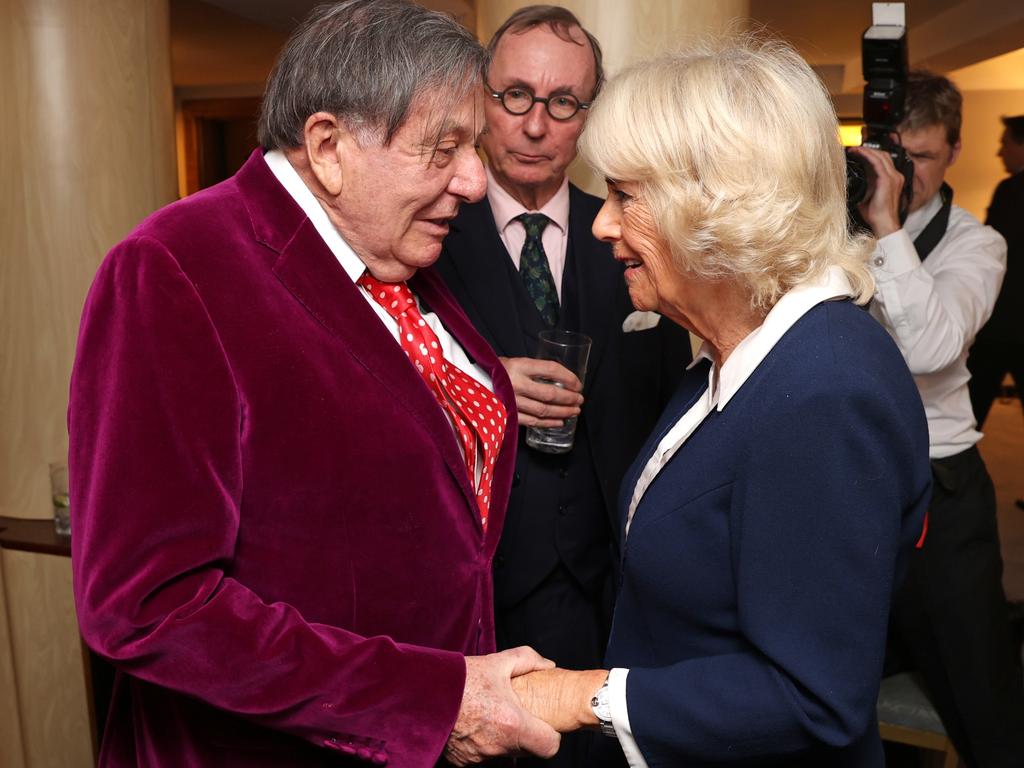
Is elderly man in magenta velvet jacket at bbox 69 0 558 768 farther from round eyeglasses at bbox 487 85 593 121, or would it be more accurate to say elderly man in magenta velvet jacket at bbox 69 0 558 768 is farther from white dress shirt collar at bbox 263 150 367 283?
round eyeglasses at bbox 487 85 593 121

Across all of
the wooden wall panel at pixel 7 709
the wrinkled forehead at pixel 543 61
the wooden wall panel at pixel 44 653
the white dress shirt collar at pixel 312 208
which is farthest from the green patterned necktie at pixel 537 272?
the wooden wall panel at pixel 7 709

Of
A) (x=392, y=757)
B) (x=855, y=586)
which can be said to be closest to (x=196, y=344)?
(x=392, y=757)

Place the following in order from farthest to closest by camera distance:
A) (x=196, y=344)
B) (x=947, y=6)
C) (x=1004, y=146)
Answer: (x=947, y=6)
(x=1004, y=146)
(x=196, y=344)

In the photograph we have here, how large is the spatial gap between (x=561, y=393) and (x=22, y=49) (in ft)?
5.81

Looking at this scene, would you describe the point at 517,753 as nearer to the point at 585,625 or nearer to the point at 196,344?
the point at 196,344

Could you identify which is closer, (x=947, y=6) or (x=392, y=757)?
(x=392, y=757)

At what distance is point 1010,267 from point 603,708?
15.7 ft

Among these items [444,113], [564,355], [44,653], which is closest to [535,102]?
[564,355]

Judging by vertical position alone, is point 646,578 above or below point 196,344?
below

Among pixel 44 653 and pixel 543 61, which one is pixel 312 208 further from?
pixel 44 653

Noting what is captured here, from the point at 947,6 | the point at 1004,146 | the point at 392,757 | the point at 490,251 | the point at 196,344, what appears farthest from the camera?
the point at 947,6

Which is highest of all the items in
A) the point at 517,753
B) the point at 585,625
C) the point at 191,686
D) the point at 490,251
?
the point at 490,251

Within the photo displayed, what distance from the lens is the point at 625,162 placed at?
1.30 meters

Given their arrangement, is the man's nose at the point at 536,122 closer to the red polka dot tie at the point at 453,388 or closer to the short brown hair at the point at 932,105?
the red polka dot tie at the point at 453,388
